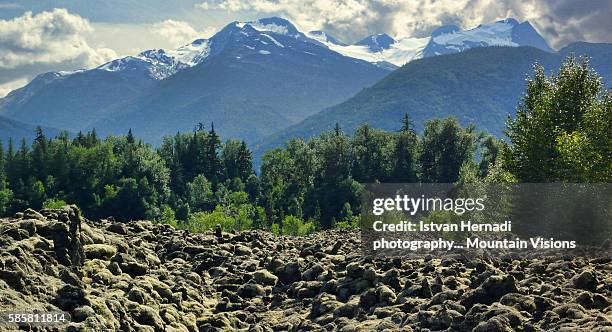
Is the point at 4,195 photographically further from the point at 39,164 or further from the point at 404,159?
the point at 404,159

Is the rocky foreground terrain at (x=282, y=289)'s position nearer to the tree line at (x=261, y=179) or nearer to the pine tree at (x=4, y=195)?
the tree line at (x=261, y=179)

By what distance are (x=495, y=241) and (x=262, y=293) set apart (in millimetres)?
20517

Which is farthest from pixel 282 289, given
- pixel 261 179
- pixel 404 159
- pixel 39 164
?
pixel 39 164

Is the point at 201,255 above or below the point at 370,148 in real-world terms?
below

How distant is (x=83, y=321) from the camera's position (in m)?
31.0

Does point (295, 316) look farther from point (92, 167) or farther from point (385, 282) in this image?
point (92, 167)

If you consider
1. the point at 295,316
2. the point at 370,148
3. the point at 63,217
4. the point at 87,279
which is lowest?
the point at 295,316

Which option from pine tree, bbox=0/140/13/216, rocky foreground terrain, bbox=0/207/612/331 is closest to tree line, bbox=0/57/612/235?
pine tree, bbox=0/140/13/216

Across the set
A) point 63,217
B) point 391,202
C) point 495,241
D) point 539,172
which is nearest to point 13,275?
point 63,217

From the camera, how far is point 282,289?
52312 mm

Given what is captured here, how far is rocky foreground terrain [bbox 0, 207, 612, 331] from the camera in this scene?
32.1m

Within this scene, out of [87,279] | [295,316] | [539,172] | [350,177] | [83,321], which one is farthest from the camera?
[350,177]

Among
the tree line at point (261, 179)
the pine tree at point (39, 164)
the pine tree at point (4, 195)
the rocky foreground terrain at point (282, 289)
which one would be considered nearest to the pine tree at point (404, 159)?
the tree line at point (261, 179)

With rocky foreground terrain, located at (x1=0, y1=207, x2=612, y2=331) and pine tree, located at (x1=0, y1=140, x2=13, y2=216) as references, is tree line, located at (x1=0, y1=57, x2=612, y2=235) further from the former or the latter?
rocky foreground terrain, located at (x1=0, y1=207, x2=612, y2=331)
